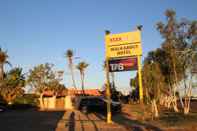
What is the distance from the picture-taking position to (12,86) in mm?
58812

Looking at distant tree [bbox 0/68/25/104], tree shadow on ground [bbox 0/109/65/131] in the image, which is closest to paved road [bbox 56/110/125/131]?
tree shadow on ground [bbox 0/109/65/131]

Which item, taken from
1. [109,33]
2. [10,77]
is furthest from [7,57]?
[109,33]

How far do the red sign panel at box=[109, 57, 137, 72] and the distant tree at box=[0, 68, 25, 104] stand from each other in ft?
113

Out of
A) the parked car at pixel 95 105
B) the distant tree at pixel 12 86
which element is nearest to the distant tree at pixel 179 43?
the parked car at pixel 95 105

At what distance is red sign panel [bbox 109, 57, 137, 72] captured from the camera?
926 inches

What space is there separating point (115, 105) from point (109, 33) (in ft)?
33.5

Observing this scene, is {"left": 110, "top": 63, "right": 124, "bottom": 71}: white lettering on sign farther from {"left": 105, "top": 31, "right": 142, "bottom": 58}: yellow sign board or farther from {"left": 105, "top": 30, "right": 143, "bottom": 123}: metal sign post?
{"left": 105, "top": 31, "right": 142, "bottom": 58}: yellow sign board

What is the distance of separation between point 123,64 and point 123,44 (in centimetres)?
133

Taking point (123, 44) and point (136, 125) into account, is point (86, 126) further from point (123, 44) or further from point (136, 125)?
point (123, 44)

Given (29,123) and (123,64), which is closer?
(29,123)

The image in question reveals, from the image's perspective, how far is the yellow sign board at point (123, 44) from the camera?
77.7ft

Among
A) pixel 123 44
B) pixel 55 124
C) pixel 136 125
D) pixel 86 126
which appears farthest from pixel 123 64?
pixel 55 124

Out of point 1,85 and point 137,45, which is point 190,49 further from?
point 1,85

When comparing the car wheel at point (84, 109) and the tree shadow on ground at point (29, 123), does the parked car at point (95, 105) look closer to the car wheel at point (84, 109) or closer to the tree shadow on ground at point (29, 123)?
the car wheel at point (84, 109)
